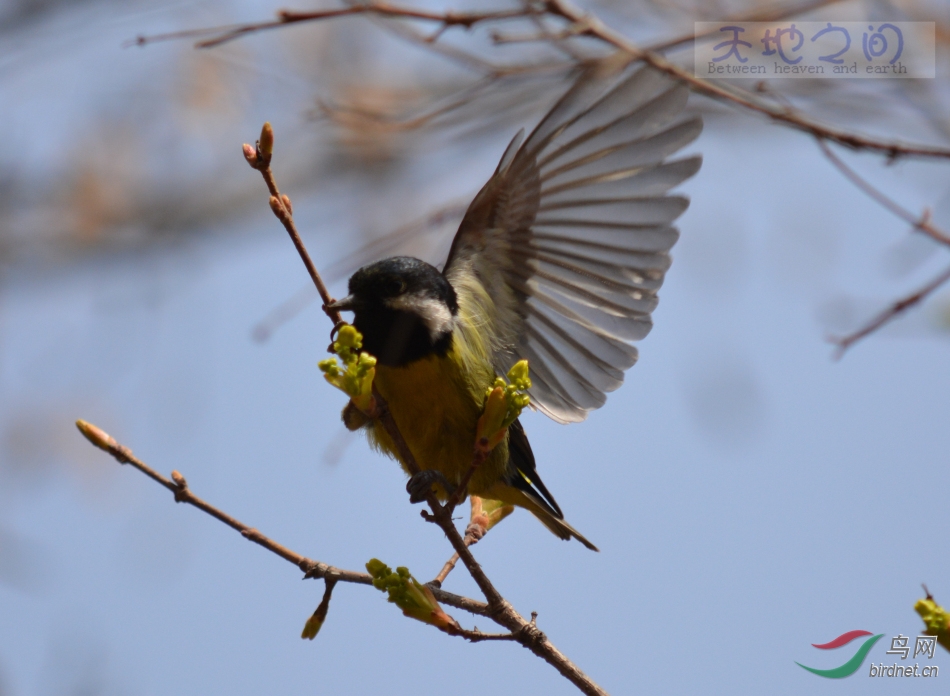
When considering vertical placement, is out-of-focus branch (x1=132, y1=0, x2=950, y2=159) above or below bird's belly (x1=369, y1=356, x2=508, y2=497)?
above

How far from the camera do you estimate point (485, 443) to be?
2232 millimetres

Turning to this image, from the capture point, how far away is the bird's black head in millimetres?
2842

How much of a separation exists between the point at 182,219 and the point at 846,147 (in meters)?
4.74

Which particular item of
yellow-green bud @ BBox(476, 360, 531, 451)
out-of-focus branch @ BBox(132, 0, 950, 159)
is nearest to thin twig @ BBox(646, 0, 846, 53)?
out-of-focus branch @ BBox(132, 0, 950, 159)

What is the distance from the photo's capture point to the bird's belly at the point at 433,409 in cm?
281

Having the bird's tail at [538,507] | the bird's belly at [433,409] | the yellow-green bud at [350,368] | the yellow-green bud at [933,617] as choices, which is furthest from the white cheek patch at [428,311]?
the yellow-green bud at [933,617]

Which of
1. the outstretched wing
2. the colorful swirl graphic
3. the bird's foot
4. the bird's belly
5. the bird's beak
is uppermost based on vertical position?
the outstretched wing

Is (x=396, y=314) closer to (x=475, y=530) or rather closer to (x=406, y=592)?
(x=475, y=530)

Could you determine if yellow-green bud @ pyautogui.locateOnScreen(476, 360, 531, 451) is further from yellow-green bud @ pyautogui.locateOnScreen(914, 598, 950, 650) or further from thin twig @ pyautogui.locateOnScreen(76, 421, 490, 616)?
yellow-green bud @ pyautogui.locateOnScreen(914, 598, 950, 650)

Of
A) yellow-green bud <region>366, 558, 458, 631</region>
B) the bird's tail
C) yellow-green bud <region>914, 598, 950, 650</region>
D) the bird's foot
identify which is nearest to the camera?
yellow-green bud <region>914, 598, 950, 650</region>

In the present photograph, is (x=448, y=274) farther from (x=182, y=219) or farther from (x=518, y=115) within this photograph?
(x=182, y=219)

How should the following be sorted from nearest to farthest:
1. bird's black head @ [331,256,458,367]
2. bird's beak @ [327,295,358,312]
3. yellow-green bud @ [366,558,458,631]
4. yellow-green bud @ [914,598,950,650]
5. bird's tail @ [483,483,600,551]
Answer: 1. yellow-green bud @ [914,598,950,650]
2. yellow-green bud @ [366,558,458,631]
3. bird's beak @ [327,295,358,312]
4. bird's black head @ [331,256,458,367]
5. bird's tail @ [483,483,600,551]

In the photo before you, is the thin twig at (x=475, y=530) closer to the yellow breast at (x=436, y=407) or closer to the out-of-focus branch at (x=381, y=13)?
the yellow breast at (x=436, y=407)

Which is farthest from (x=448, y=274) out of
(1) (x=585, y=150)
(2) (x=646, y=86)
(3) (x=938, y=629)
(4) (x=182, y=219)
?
(4) (x=182, y=219)
